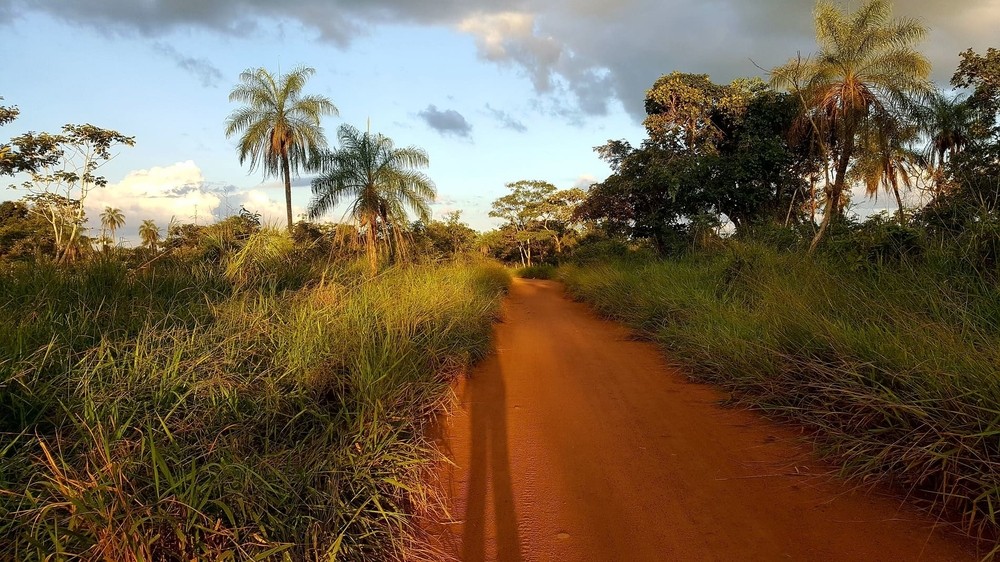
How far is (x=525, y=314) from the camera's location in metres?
11.0

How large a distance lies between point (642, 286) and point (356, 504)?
7.80m

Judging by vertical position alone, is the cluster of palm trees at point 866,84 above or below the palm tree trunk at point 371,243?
above

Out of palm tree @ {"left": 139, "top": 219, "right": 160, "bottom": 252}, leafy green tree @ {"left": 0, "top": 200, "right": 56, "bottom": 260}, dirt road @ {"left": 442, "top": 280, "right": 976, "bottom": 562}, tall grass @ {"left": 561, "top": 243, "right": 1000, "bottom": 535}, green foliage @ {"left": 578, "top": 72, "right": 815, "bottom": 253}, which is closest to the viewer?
dirt road @ {"left": 442, "top": 280, "right": 976, "bottom": 562}

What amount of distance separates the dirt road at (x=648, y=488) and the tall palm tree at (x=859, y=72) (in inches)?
443

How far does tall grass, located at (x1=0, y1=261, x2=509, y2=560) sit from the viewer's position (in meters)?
1.99

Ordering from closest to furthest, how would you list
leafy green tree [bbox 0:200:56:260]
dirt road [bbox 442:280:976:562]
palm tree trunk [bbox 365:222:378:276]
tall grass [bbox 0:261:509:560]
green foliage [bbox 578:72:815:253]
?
1. tall grass [bbox 0:261:509:560]
2. dirt road [bbox 442:280:976:562]
3. palm tree trunk [bbox 365:222:378:276]
4. green foliage [bbox 578:72:815:253]
5. leafy green tree [bbox 0:200:56:260]

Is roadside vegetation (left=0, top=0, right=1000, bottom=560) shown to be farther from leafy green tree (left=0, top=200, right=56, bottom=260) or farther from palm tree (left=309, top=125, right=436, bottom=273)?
leafy green tree (left=0, top=200, right=56, bottom=260)

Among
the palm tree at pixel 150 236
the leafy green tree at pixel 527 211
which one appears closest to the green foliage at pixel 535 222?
the leafy green tree at pixel 527 211

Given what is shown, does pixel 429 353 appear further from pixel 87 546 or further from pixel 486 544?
pixel 87 546

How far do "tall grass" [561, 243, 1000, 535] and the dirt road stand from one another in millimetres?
222

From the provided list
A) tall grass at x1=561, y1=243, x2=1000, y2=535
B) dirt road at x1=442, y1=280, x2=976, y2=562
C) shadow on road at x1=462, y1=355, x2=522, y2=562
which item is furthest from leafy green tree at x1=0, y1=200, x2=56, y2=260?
tall grass at x1=561, y1=243, x2=1000, y2=535

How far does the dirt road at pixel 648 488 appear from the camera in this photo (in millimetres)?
2396

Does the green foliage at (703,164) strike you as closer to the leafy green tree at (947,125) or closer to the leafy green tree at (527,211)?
the leafy green tree at (947,125)

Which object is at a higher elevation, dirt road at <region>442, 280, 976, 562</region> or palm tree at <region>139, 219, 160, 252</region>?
palm tree at <region>139, 219, 160, 252</region>
